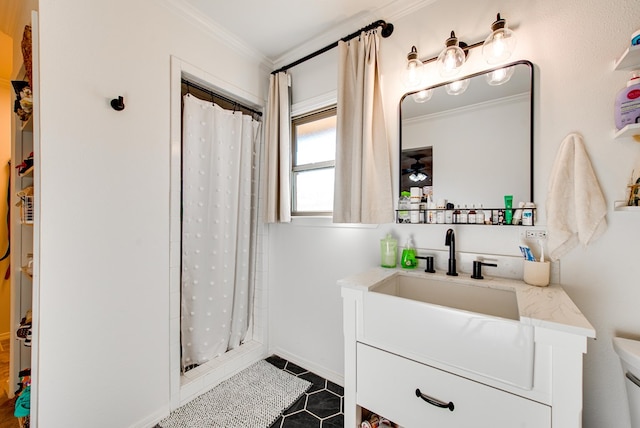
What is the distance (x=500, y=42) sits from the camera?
123cm

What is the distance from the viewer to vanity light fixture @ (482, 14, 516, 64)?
Result: 1214 mm

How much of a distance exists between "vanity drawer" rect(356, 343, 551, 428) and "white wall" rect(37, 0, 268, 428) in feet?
4.13

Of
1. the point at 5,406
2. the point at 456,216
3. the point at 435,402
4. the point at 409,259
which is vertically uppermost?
the point at 456,216

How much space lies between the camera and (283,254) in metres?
2.23

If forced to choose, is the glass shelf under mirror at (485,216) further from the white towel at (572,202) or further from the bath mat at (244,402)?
the bath mat at (244,402)

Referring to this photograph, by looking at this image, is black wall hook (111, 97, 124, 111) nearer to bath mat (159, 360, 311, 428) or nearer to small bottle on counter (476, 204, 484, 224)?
bath mat (159, 360, 311, 428)

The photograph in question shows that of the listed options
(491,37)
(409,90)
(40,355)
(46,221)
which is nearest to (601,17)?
(491,37)

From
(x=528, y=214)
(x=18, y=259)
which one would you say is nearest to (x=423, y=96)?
(x=528, y=214)

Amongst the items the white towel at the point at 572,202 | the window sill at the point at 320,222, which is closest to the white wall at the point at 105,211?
the window sill at the point at 320,222

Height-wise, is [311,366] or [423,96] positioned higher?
[423,96]

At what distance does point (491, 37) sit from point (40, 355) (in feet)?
8.44

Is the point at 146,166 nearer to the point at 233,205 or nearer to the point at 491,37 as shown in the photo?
the point at 233,205

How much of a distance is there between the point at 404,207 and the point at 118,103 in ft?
5.60

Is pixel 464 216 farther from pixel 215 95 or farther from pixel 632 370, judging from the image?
pixel 215 95
